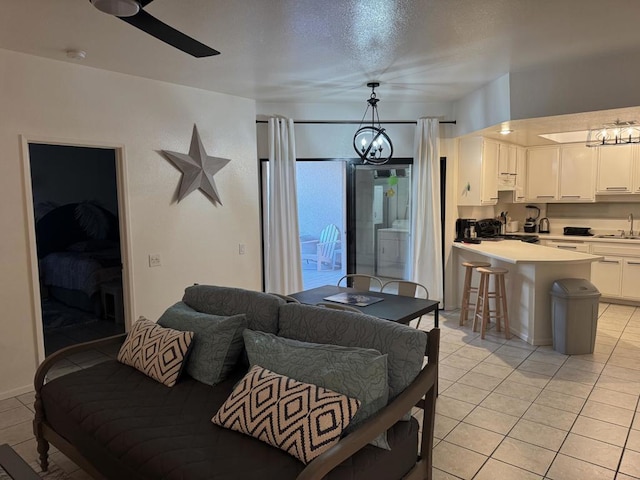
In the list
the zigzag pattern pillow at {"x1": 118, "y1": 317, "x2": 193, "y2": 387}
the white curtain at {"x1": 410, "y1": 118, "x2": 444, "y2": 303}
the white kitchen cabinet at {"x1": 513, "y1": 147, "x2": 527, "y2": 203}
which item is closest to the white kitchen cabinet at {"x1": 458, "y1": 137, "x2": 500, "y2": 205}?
the white curtain at {"x1": 410, "y1": 118, "x2": 444, "y2": 303}

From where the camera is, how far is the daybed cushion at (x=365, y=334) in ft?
6.81

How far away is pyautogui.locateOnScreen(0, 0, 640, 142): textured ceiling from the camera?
2709 mm

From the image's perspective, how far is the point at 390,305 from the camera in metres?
3.45

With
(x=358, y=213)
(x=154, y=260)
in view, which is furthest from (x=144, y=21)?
(x=358, y=213)

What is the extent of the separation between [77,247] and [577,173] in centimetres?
678

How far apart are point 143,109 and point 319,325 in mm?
2988

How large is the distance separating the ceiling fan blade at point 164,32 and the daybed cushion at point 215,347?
149 cm

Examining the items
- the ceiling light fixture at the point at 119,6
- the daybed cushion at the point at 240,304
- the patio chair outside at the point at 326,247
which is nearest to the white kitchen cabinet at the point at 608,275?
the patio chair outside at the point at 326,247

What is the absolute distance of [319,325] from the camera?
2.44 m

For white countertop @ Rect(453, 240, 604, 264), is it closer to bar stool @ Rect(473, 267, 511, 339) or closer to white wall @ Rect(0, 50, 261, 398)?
bar stool @ Rect(473, 267, 511, 339)

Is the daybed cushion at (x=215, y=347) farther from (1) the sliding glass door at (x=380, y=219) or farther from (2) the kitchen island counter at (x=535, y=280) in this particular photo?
(1) the sliding glass door at (x=380, y=219)

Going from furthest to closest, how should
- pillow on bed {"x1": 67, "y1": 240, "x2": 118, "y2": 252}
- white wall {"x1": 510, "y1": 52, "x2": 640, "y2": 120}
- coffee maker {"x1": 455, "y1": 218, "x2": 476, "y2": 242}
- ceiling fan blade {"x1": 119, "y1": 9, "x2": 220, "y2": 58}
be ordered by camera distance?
coffee maker {"x1": 455, "y1": 218, "x2": 476, "y2": 242}, pillow on bed {"x1": 67, "y1": 240, "x2": 118, "y2": 252}, white wall {"x1": 510, "y1": 52, "x2": 640, "y2": 120}, ceiling fan blade {"x1": 119, "y1": 9, "x2": 220, "y2": 58}

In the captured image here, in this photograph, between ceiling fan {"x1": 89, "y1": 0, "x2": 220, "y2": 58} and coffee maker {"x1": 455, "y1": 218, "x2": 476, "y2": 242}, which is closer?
ceiling fan {"x1": 89, "y1": 0, "x2": 220, "y2": 58}

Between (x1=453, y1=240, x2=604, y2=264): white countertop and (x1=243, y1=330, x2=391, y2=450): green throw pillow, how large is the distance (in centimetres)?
296
